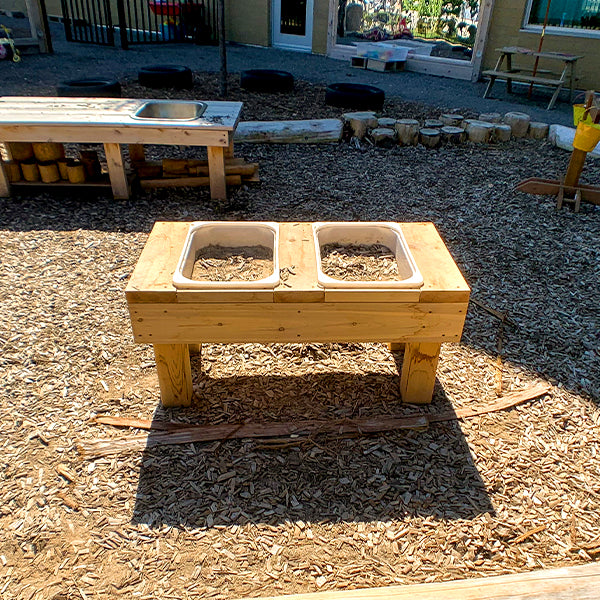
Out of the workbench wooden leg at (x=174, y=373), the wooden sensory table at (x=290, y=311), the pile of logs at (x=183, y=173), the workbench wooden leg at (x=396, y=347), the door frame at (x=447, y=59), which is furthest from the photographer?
the door frame at (x=447, y=59)

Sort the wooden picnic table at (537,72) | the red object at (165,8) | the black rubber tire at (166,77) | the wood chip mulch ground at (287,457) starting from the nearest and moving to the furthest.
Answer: the wood chip mulch ground at (287,457) → the wooden picnic table at (537,72) → the black rubber tire at (166,77) → the red object at (165,8)

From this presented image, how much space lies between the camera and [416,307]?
258cm

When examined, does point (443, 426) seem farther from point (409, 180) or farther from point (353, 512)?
point (409, 180)

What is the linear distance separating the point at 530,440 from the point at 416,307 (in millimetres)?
976

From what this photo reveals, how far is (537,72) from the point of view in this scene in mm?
9906

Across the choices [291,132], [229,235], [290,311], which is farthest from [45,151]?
[290,311]

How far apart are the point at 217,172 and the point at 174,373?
318 centimetres

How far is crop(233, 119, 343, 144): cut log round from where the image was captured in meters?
7.14

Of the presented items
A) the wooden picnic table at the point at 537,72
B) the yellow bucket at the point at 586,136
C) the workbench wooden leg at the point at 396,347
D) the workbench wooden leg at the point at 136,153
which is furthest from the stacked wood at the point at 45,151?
the wooden picnic table at the point at 537,72

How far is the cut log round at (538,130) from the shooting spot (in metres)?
7.74

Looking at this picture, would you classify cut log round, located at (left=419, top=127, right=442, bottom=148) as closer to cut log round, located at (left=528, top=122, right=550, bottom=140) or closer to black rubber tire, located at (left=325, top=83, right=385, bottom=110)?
black rubber tire, located at (left=325, top=83, right=385, bottom=110)

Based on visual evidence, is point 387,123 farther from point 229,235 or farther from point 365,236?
point 229,235

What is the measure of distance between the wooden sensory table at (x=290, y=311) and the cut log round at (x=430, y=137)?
507 centimetres

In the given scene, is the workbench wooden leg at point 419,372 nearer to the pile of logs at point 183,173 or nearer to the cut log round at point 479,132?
the pile of logs at point 183,173
